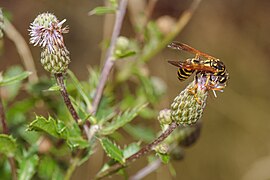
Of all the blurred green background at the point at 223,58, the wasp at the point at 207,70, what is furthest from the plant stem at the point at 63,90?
the blurred green background at the point at 223,58

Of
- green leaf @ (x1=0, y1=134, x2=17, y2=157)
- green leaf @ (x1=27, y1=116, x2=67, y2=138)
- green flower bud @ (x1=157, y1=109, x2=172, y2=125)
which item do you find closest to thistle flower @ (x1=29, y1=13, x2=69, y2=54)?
green leaf @ (x1=27, y1=116, x2=67, y2=138)

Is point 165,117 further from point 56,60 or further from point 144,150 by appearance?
point 56,60

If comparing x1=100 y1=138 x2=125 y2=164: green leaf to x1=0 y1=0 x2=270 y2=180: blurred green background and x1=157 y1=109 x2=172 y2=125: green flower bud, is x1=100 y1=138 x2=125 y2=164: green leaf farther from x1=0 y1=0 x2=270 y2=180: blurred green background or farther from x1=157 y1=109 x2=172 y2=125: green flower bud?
x1=0 y1=0 x2=270 y2=180: blurred green background

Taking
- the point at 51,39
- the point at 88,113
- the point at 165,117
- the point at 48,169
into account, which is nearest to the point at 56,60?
the point at 51,39

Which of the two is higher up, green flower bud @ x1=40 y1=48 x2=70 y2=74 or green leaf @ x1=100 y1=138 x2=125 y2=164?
green flower bud @ x1=40 y1=48 x2=70 y2=74

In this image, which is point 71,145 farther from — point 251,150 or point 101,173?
point 251,150

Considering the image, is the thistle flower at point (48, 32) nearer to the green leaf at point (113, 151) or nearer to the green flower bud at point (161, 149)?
the green leaf at point (113, 151)
